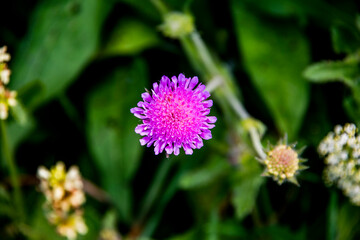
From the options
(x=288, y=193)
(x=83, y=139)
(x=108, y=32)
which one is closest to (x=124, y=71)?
(x=108, y=32)

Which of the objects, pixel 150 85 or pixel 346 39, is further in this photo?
pixel 150 85

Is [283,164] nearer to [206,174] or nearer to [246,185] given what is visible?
[246,185]

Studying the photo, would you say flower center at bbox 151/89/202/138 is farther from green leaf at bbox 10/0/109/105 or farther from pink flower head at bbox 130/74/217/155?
green leaf at bbox 10/0/109/105

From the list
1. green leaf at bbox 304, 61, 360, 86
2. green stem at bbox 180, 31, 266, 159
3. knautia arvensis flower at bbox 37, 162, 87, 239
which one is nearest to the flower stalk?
green stem at bbox 180, 31, 266, 159

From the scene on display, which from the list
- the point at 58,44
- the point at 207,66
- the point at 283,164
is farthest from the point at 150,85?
the point at 283,164

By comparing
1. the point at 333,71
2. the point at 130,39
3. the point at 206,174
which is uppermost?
the point at 130,39

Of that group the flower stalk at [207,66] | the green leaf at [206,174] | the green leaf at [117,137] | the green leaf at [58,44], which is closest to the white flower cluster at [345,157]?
the flower stalk at [207,66]

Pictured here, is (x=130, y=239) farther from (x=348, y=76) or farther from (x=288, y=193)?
(x=348, y=76)
